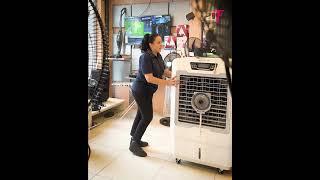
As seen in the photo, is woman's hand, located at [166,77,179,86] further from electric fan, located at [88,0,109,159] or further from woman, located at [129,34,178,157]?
electric fan, located at [88,0,109,159]

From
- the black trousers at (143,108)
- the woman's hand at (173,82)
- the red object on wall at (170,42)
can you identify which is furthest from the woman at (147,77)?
the red object on wall at (170,42)

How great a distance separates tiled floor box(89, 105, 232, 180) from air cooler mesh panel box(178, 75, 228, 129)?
46 cm

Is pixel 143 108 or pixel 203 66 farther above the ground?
pixel 203 66

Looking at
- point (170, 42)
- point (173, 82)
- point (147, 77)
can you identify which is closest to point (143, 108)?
point (147, 77)

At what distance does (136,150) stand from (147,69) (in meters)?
0.86

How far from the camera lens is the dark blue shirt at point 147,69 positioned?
2.35 metres

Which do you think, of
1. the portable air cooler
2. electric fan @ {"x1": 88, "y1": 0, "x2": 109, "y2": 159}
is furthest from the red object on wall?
electric fan @ {"x1": 88, "y1": 0, "x2": 109, "y2": 159}

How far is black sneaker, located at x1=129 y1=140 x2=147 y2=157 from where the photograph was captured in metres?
2.58

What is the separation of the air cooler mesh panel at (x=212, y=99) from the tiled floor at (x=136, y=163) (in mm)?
462

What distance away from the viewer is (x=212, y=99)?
212 centimetres

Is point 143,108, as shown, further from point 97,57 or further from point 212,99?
point 97,57
